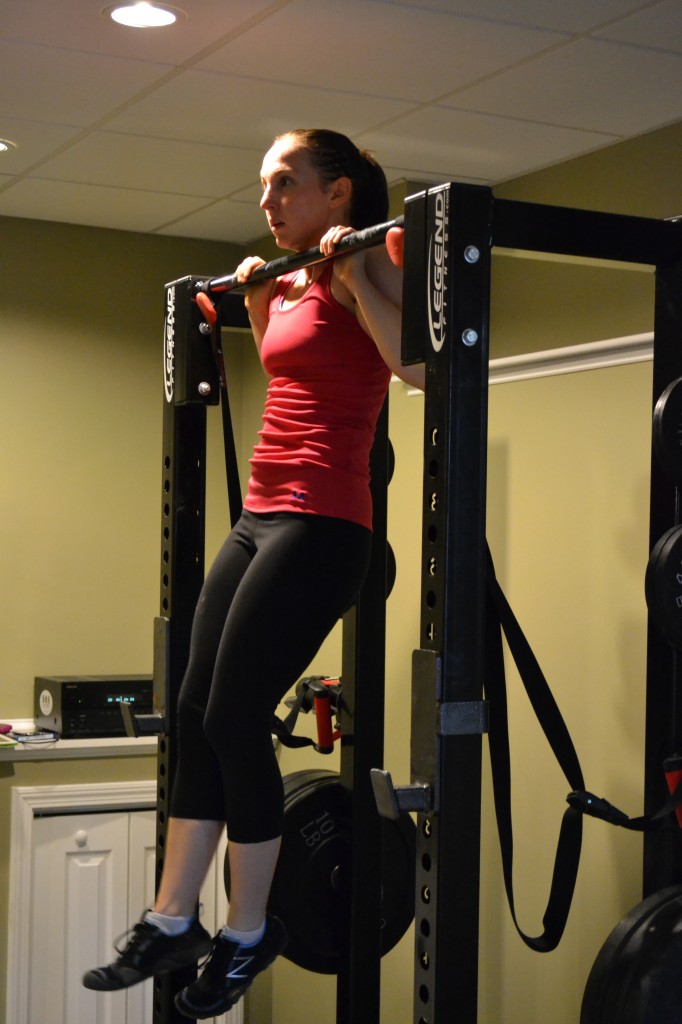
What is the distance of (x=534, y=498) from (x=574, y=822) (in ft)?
4.83

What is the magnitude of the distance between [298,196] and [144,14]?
0.65m

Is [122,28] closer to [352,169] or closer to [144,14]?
[144,14]

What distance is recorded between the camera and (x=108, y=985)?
1.99 m

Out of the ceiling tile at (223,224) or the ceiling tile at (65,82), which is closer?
the ceiling tile at (65,82)

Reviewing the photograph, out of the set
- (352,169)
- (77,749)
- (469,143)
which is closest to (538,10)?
(352,169)

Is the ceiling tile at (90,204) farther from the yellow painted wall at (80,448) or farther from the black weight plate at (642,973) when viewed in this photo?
the black weight plate at (642,973)

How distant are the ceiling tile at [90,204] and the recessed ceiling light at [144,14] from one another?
1432 mm

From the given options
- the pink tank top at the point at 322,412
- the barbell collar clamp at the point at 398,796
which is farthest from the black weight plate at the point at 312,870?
the barbell collar clamp at the point at 398,796

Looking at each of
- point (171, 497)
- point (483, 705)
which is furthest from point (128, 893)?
point (483, 705)

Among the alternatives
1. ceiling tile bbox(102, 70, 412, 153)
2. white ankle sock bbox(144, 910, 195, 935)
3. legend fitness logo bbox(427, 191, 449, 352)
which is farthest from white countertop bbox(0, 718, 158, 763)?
legend fitness logo bbox(427, 191, 449, 352)

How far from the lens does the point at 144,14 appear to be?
252cm

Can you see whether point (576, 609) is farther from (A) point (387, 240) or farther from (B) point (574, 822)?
(A) point (387, 240)

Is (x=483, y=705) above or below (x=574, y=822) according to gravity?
above

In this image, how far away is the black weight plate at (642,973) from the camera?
6.42ft
